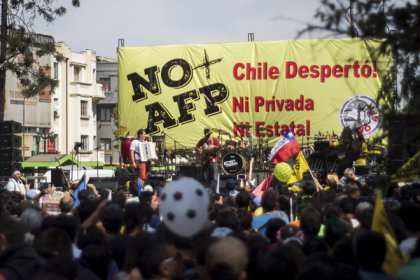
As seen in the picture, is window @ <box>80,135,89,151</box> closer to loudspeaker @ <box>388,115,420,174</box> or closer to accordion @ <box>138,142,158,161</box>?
accordion @ <box>138,142,158,161</box>

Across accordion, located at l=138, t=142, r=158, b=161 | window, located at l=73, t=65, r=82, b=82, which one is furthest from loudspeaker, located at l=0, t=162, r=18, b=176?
window, located at l=73, t=65, r=82, b=82

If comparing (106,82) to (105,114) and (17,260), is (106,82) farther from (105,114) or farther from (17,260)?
(17,260)

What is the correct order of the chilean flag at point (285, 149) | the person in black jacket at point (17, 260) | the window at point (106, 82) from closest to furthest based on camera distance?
the person in black jacket at point (17, 260), the chilean flag at point (285, 149), the window at point (106, 82)

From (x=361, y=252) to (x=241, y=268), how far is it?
109 centimetres

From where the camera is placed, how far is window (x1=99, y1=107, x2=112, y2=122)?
86750 millimetres

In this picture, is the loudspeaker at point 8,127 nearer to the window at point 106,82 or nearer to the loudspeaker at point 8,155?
the loudspeaker at point 8,155

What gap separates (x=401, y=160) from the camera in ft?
34.3

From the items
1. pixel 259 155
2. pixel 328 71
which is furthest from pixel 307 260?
pixel 328 71

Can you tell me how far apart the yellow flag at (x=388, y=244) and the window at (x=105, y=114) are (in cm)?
7978

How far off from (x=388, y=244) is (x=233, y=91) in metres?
27.9

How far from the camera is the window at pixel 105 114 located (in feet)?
285

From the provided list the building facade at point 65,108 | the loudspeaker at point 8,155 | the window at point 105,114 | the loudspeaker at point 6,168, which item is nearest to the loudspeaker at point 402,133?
the loudspeaker at point 8,155

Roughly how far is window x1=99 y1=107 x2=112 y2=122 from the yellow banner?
168 feet

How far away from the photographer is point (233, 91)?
35.1 m
